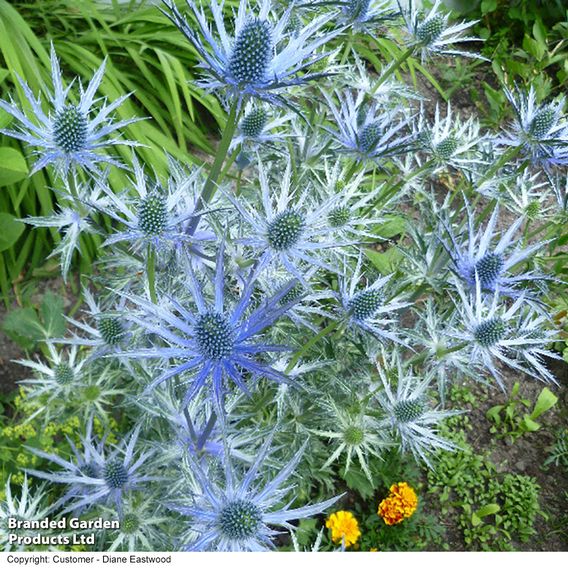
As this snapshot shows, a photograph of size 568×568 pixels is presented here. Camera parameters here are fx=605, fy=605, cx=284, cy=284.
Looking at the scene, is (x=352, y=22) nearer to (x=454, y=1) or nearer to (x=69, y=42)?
(x=69, y=42)

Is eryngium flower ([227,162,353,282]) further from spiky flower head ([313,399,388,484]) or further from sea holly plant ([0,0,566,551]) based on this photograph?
spiky flower head ([313,399,388,484])

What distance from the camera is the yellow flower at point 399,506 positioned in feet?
5.33

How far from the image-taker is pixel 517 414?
2.15 m

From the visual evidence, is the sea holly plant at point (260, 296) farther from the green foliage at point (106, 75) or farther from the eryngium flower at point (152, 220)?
the green foliage at point (106, 75)

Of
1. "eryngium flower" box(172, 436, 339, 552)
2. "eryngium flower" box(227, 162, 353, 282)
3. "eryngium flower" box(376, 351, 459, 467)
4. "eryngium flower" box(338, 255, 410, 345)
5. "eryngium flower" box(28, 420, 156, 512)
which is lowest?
"eryngium flower" box(28, 420, 156, 512)

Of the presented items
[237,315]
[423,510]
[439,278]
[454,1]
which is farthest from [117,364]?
[454,1]

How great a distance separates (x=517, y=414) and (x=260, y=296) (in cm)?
128

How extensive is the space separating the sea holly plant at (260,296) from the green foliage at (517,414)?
602 mm

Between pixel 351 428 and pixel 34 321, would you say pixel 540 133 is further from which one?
pixel 34 321

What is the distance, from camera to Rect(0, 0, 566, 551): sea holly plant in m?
0.90

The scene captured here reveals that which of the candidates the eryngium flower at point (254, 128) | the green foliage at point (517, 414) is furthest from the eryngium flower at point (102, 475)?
the green foliage at point (517, 414)

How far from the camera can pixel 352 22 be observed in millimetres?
1305

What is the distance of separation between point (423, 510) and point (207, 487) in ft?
4.02

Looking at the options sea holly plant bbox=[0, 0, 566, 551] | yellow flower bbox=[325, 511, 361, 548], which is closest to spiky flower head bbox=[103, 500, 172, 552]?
sea holly plant bbox=[0, 0, 566, 551]
